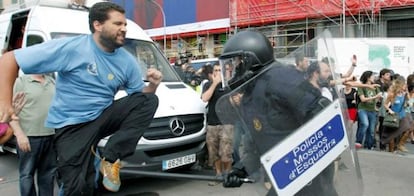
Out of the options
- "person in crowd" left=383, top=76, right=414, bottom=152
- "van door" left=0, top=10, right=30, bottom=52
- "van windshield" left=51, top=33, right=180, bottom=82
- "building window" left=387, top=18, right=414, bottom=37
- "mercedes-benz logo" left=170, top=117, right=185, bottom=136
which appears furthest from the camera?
"building window" left=387, top=18, right=414, bottom=37

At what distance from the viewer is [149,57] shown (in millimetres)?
6520

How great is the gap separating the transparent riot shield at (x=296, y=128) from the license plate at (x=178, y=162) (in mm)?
2863

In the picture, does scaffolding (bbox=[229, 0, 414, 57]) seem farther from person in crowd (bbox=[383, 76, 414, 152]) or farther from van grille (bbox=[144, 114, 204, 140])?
van grille (bbox=[144, 114, 204, 140])

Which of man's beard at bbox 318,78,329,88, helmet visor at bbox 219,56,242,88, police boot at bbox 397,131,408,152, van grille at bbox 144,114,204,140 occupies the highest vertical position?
helmet visor at bbox 219,56,242,88

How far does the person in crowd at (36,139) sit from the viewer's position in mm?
4359

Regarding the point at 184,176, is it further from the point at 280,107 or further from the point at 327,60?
the point at 327,60

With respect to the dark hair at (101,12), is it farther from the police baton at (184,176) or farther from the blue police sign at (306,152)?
the blue police sign at (306,152)

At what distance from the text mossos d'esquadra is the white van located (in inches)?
110

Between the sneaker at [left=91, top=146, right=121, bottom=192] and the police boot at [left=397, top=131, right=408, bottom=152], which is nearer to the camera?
the sneaker at [left=91, top=146, right=121, bottom=192]

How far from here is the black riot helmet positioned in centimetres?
236

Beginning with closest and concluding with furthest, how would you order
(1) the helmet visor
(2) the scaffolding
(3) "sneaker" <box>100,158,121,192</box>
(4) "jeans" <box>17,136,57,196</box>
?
(1) the helmet visor < (3) "sneaker" <box>100,158,121,192</box> < (4) "jeans" <box>17,136,57,196</box> < (2) the scaffolding

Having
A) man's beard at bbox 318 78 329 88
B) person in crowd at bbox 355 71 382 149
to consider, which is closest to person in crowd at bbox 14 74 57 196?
man's beard at bbox 318 78 329 88

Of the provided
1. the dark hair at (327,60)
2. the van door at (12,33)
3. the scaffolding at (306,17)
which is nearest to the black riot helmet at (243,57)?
the dark hair at (327,60)

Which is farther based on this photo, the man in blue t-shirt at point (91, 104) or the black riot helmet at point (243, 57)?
the man in blue t-shirt at point (91, 104)
